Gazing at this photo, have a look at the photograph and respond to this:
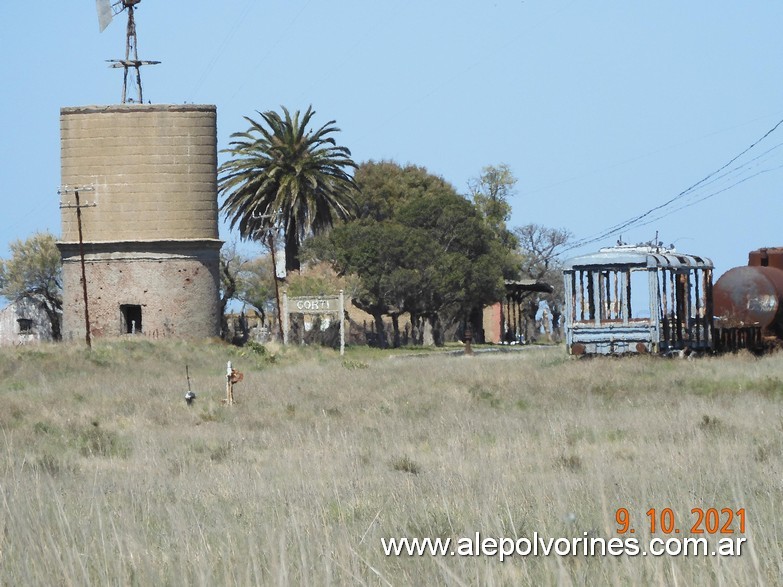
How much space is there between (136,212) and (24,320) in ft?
85.9

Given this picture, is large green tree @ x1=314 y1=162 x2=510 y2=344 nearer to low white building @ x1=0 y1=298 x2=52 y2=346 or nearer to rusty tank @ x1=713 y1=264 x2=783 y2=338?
low white building @ x1=0 y1=298 x2=52 y2=346

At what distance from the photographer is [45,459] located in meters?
14.5

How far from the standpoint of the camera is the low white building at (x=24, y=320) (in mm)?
72750

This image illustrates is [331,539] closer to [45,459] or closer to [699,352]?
[45,459]

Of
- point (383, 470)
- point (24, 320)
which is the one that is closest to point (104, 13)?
point (24, 320)

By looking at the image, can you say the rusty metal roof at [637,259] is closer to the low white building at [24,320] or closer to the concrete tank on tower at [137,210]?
the concrete tank on tower at [137,210]

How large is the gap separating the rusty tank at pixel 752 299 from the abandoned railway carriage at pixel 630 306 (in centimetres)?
275

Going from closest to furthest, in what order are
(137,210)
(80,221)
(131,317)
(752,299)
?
(752,299), (80,221), (137,210), (131,317)

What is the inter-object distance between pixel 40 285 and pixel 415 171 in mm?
26281

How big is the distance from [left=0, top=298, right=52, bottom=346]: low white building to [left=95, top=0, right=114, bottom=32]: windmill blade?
23357 mm

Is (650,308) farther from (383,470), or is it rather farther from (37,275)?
(37,275)

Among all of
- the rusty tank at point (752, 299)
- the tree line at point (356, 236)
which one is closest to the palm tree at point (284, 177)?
the tree line at point (356, 236)

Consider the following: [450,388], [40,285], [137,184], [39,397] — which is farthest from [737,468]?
[40,285]

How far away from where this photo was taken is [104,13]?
5506 cm
